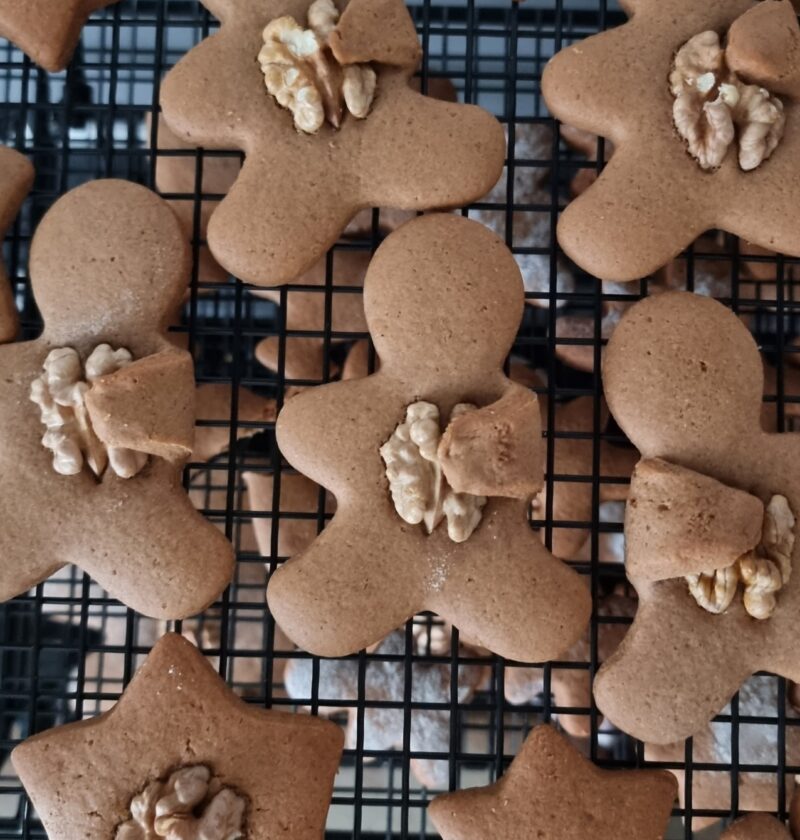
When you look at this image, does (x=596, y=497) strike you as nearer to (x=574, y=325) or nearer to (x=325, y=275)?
(x=574, y=325)

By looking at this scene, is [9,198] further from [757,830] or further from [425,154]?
Result: [757,830]

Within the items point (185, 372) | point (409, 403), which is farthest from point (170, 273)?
point (409, 403)

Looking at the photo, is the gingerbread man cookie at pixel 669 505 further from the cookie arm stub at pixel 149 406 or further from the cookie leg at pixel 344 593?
the cookie arm stub at pixel 149 406

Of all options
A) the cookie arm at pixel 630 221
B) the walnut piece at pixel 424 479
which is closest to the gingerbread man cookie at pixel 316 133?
the cookie arm at pixel 630 221

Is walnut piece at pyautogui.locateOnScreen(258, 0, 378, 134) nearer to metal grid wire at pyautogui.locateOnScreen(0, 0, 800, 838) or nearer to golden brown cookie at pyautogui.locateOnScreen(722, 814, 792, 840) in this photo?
metal grid wire at pyautogui.locateOnScreen(0, 0, 800, 838)

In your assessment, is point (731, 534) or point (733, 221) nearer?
point (731, 534)

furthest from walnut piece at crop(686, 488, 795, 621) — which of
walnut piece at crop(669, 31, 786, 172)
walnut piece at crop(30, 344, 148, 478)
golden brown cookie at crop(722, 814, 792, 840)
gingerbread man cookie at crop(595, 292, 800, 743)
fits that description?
walnut piece at crop(30, 344, 148, 478)
